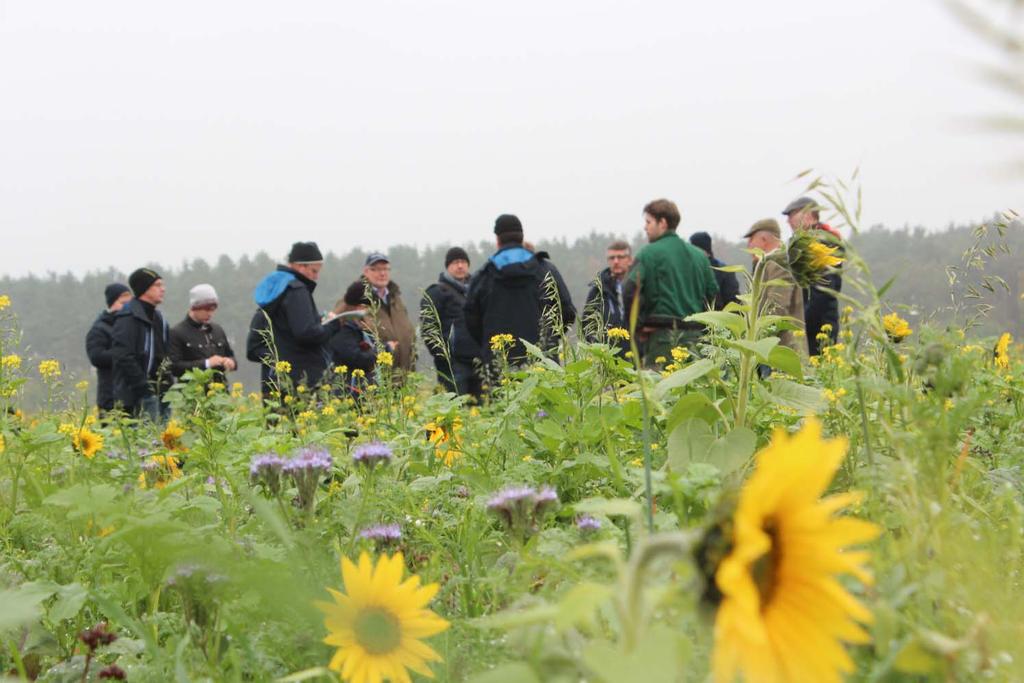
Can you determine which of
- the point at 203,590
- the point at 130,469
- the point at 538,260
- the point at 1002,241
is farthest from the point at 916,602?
the point at 538,260

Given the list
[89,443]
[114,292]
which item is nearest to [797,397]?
[89,443]

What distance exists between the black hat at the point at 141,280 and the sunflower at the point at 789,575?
319 inches

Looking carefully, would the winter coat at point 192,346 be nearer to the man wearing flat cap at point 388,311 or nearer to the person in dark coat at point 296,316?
the person in dark coat at point 296,316

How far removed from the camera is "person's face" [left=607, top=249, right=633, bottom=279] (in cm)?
885

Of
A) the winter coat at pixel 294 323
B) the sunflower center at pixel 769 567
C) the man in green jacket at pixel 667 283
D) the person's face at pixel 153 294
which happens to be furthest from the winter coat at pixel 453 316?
the sunflower center at pixel 769 567

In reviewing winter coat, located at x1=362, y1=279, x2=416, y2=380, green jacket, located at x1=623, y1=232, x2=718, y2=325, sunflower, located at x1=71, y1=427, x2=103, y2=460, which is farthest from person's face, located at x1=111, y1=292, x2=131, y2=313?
sunflower, located at x1=71, y1=427, x2=103, y2=460

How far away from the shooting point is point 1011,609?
2.94 ft

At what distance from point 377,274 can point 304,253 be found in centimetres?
94

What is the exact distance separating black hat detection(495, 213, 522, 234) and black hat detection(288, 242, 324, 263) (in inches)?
60.9

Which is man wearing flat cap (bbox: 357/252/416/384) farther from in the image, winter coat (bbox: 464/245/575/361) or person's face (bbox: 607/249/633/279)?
person's face (bbox: 607/249/633/279)

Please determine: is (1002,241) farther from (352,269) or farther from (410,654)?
(352,269)

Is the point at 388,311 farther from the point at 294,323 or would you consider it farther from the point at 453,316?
the point at 294,323

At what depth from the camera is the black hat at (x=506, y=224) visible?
7398 millimetres

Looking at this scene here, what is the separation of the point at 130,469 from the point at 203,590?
1.84 m
